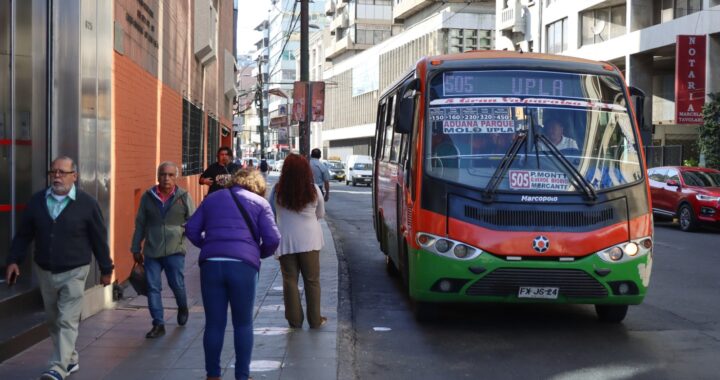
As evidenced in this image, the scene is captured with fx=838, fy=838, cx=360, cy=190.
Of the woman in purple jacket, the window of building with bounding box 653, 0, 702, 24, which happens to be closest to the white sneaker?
the woman in purple jacket

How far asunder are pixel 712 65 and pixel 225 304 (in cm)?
2838

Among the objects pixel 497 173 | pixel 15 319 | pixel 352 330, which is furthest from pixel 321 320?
pixel 15 319

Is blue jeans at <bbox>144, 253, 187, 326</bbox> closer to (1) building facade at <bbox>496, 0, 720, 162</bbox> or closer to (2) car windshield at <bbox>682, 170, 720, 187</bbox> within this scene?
(2) car windshield at <bbox>682, 170, 720, 187</bbox>

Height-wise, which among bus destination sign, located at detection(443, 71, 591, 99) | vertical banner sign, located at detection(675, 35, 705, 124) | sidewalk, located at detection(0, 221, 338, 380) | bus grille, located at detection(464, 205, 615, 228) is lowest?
sidewalk, located at detection(0, 221, 338, 380)

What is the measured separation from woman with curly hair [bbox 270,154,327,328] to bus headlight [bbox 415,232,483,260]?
105cm

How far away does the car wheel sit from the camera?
20.2 meters

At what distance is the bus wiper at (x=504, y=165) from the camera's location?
7988mm

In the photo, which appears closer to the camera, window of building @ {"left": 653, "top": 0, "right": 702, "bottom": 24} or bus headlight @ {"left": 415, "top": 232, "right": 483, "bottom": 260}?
bus headlight @ {"left": 415, "top": 232, "right": 483, "bottom": 260}

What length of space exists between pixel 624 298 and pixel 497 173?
5.55 feet

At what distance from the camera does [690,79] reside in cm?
3000

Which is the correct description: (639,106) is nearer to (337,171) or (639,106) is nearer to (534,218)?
(534,218)

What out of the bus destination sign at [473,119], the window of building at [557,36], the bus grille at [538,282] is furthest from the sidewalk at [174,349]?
the window of building at [557,36]

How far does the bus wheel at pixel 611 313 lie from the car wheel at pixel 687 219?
12.4 meters

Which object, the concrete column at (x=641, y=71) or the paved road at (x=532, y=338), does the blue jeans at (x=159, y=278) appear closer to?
the paved road at (x=532, y=338)
